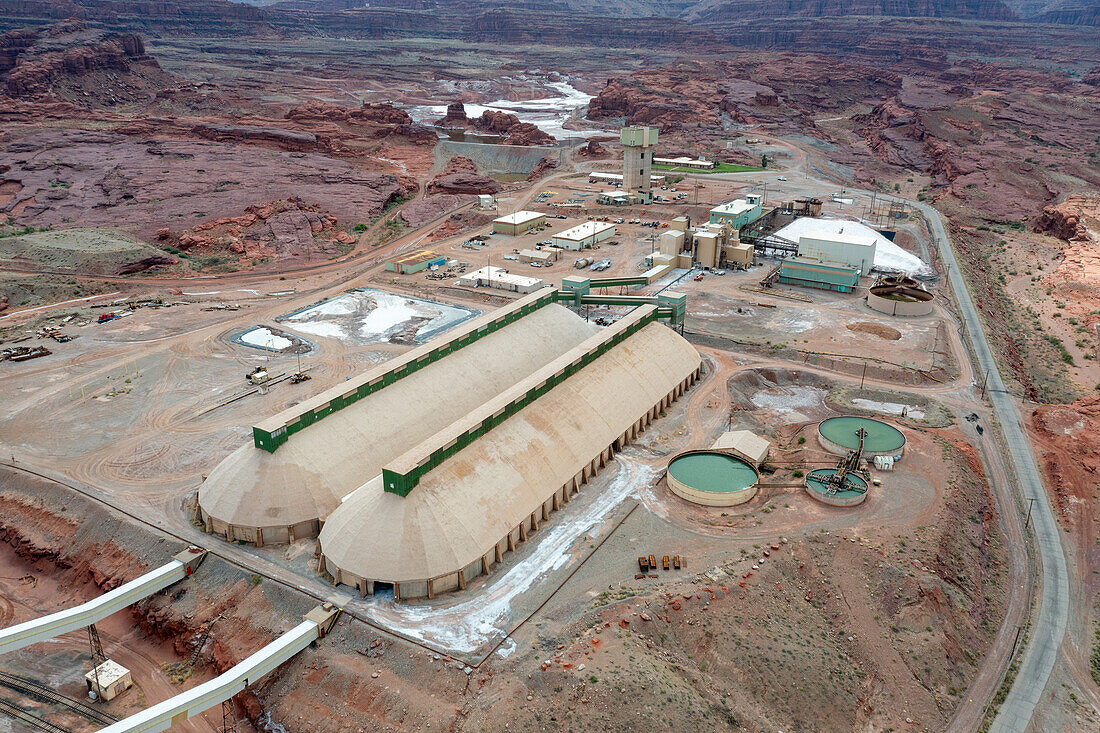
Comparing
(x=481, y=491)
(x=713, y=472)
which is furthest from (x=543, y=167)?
(x=481, y=491)

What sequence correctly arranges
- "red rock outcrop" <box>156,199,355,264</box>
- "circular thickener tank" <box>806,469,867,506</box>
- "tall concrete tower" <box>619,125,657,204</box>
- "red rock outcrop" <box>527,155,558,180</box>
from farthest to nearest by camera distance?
1. "red rock outcrop" <box>527,155,558,180</box>
2. "tall concrete tower" <box>619,125,657,204</box>
3. "red rock outcrop" <box>156,199,355,264</box>
4. "circular thickener tank" <box>806,469,867,506</box>

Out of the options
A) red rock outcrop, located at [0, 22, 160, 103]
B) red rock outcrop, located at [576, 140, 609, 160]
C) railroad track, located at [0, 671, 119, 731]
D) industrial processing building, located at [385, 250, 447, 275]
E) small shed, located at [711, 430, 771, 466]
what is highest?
red rock outcrop, located at [0, 22, 160, 103]

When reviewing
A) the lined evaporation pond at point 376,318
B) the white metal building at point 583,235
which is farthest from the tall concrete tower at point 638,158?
the lined evaporation pond at point 376,318

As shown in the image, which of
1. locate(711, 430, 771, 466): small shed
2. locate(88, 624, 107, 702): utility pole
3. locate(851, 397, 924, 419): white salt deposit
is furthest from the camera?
locate(851, 397, 924, 419): white salt deposit

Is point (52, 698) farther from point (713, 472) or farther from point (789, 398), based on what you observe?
point (789, 398)

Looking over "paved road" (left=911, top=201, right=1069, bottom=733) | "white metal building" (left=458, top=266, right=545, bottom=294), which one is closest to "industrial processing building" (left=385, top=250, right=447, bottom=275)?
"white metal building" (left=458, top=266, right=545, bottom=294)

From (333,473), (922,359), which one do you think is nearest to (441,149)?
(922,359)

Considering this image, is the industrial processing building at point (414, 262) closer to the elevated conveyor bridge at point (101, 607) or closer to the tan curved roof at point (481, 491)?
the tan curved roof at point (481, 491)

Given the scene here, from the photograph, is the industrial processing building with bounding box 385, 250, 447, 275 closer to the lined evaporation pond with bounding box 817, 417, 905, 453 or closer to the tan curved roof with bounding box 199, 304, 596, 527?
the tan curved roof with bounding box 199, 304, 596, 527
